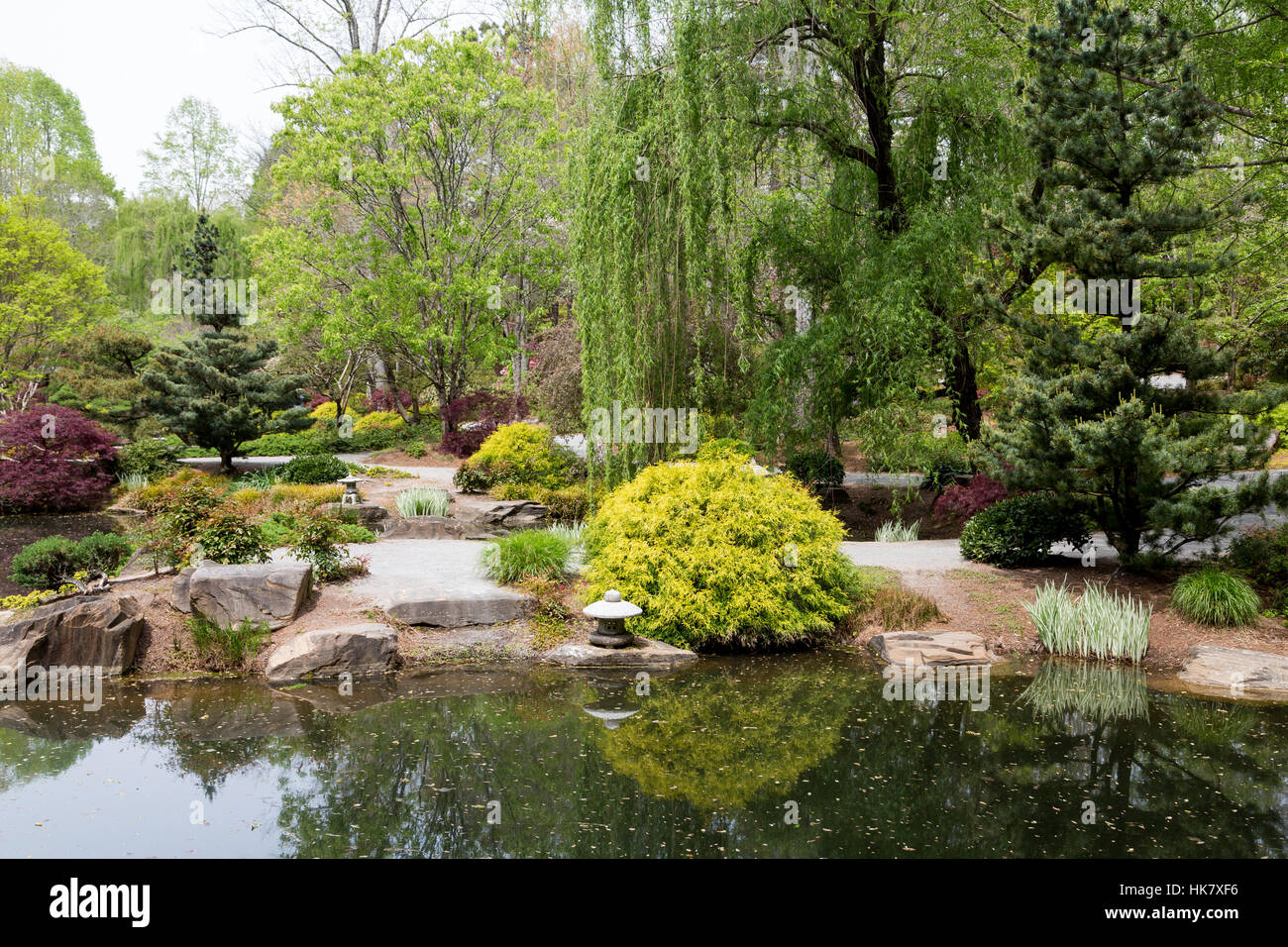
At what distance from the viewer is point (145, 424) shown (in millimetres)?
19875

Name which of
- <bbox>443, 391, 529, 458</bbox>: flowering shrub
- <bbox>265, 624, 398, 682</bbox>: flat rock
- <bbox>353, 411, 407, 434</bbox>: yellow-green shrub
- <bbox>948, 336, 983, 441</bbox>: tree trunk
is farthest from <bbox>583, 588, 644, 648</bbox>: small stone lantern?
<bbox>353, 411, 407, 434</bbox>: yellow-green shrub

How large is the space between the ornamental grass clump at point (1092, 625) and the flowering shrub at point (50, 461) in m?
16.5

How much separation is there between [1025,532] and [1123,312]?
2881 millimetres

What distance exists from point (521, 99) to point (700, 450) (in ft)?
40.1

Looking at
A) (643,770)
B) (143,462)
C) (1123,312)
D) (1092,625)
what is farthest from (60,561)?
(1123,312)

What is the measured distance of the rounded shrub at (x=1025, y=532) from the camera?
10.8m

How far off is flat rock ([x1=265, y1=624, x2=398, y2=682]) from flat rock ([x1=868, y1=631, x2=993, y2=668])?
198 inches

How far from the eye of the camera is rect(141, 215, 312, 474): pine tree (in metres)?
18.4

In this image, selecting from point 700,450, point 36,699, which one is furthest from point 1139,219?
point 36,699

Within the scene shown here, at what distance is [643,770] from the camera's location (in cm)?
581

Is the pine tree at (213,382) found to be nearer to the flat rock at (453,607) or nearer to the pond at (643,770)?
the flat rock at (453,607)

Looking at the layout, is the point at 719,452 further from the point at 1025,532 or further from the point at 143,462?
the point at 143,462

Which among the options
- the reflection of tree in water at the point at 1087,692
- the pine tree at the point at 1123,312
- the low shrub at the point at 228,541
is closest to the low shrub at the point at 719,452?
the pine tree at the point at 1123,312
